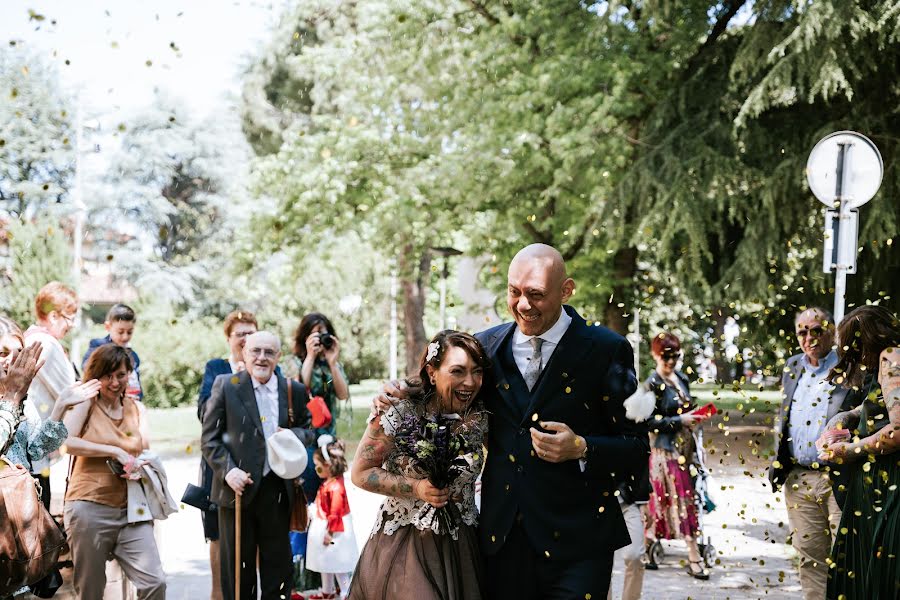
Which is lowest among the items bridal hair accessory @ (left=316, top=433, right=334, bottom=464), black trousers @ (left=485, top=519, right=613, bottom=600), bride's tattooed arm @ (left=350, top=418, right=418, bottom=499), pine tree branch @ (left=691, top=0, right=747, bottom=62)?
black trousers @ (left=485, top=519, right=613, bottom=600)

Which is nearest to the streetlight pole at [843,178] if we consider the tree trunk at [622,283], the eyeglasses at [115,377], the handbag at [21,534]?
the eyeglasses at [115,377]

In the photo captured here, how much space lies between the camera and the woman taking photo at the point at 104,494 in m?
6.26

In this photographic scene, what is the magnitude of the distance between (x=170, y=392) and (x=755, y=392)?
3622cm

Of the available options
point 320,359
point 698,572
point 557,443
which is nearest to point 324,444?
point 320,359

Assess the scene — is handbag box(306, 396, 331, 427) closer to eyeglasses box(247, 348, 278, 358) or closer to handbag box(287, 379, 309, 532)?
handbag box(287, 379, 309, 532)

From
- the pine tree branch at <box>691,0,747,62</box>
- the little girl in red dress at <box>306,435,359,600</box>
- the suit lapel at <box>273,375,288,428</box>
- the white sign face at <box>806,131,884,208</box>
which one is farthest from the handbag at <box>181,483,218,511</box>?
the pine tree branch at <box>691,0,747,62</box>

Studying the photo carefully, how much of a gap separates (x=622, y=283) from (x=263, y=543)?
13238 mm

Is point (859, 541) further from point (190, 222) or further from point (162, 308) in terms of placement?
point (190, 222)

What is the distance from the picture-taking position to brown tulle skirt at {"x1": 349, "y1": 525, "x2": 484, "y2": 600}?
14.3ft

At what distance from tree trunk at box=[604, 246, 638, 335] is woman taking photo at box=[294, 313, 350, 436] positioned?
33.3 ft

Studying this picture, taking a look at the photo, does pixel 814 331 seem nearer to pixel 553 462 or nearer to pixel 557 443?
pixel 553 462

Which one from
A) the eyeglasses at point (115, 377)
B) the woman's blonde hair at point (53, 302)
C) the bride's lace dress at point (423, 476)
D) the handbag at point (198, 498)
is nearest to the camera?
the bride's lace dress at point (423, 476)

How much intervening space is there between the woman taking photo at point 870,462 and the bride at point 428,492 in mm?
2404

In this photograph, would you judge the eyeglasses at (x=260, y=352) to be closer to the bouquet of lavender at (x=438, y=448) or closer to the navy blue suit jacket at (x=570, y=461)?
the bouquet of lavender at (x=438, y=448)
